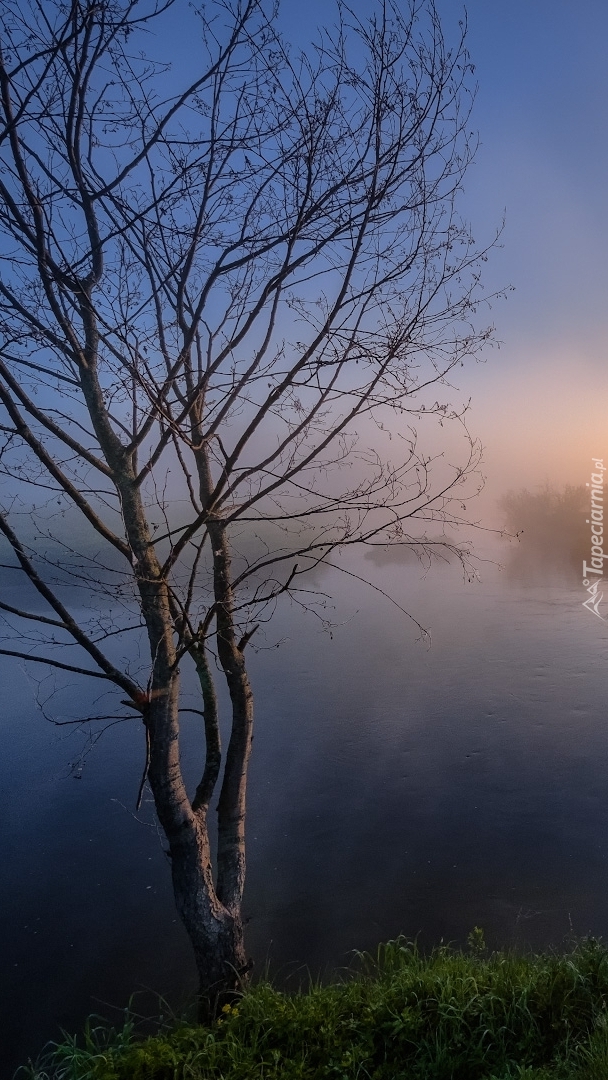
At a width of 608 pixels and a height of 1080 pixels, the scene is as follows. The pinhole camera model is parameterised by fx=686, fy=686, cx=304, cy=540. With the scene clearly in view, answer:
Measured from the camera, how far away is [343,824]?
6242 millimetres

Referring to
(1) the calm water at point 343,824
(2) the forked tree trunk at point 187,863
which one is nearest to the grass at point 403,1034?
(2) the forked tree trunk at point 187,863

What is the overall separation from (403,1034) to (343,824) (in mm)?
3806

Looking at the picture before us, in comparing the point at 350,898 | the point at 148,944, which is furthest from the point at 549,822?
the point at 148,944

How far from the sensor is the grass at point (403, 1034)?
2393 millimetres

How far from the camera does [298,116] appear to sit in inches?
115

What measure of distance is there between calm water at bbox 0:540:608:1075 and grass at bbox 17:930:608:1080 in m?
0.61

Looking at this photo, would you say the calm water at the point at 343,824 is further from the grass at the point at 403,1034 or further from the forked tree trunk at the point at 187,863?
the grass at the point at 403,1034

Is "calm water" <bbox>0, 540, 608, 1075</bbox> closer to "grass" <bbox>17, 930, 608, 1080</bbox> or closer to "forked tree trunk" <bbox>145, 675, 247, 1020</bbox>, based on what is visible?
"forked tree trunk" <bbox>145, 675, 247, 1020</bbox>

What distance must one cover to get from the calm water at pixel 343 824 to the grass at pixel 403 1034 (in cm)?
61

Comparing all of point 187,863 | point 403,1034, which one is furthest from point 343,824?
point 403,1034

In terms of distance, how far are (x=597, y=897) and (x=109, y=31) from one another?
5.97m

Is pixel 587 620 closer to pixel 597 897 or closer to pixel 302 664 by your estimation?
pixel 302 664

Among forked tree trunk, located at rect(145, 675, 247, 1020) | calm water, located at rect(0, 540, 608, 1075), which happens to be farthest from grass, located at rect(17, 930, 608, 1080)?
calm water, located at rect(0, 540, 608, 1075)

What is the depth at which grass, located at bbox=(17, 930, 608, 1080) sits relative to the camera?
94.2 inches
